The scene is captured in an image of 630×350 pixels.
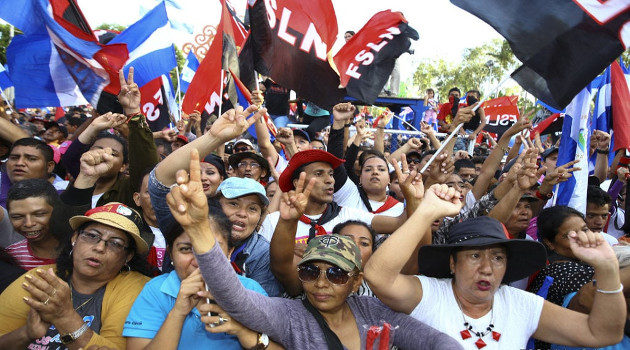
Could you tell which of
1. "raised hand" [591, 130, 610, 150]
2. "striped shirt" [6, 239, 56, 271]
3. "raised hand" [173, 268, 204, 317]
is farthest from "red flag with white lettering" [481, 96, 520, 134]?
"raised hand" [173, 268, 204, 317]

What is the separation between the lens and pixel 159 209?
2.68m

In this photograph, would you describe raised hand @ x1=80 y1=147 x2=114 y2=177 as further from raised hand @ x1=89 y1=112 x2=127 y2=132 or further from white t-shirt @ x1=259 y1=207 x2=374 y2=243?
white t-shirt @ x1=259 y1=207 x2=374 y2=243

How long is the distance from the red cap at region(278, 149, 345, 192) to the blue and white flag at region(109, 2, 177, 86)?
2.68m

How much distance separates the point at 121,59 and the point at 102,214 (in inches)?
112

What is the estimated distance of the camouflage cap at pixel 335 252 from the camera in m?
2.28

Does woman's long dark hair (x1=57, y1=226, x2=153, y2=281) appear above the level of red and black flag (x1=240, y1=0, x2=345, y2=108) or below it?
below

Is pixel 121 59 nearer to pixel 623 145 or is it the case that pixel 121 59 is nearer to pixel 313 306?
pixel 313 306

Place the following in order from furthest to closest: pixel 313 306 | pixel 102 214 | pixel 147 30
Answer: pixel 147 30, pixel 102 214, pixel 313 306

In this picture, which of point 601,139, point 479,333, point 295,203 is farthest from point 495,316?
point 601,139

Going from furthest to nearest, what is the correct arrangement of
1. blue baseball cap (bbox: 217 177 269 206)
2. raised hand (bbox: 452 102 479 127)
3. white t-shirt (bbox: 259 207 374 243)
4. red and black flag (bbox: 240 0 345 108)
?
red and black flag (bbox: 240 0 345 108)
raised hand (bbox: 452 102 479 127)
white t-shirt (bbox: 259 207 374 243)
blue baseball cap (bbox: 217 177 269 206)

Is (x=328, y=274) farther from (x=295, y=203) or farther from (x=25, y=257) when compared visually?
(x=25, y=257)

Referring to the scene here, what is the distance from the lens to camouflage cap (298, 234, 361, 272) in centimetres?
228

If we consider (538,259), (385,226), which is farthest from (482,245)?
(385,226)

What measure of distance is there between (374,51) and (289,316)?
3639 mm
